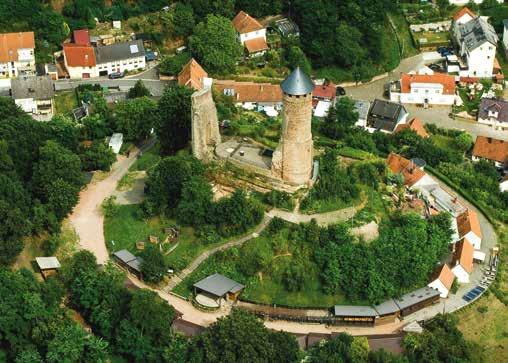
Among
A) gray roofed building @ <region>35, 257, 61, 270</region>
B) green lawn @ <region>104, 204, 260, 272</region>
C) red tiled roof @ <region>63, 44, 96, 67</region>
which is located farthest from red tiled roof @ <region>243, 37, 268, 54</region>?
gray roofed building @ <region>35, 257, 61, 270</region>

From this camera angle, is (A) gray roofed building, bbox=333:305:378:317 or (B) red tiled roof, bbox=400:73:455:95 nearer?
(A) gray roofed building, bbox=333:305:378:317

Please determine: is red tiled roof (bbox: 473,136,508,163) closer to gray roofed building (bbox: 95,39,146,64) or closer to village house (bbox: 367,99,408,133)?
village house (bbox: 367,99,408,133)

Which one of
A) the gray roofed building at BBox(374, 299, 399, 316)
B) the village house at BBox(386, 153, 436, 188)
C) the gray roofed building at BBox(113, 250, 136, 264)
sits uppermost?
the village house at BBox(386, 153, 436, 188)

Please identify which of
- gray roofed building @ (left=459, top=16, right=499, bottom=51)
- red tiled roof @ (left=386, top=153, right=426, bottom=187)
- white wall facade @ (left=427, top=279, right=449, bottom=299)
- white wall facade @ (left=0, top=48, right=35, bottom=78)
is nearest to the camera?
white wall facade @ (left=427, top=279, right=449, bottom=299)

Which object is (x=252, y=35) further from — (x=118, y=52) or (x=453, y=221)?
(x=453, y=221)

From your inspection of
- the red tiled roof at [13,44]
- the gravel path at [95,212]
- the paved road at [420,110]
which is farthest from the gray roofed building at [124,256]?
the paved road at [420,110]

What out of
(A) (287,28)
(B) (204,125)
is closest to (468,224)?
(B) (204,125)

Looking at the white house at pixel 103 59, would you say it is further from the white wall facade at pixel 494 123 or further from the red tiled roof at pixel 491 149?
the white wall facade at pixel 494 123
